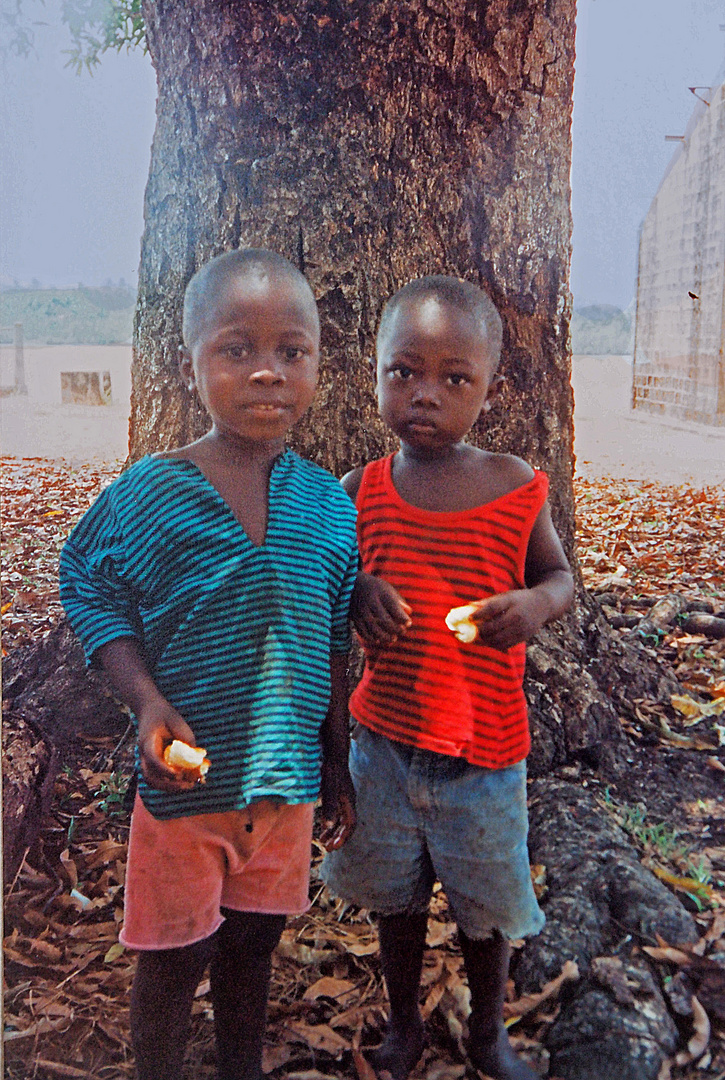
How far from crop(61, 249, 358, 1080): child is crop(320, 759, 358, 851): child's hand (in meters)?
0.06

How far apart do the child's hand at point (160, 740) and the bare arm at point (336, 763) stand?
0.25 m

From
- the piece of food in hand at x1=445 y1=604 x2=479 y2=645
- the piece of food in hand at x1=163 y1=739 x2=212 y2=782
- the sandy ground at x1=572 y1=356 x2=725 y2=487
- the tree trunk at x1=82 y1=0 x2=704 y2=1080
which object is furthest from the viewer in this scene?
the sandy ground at x1=572 y1=356 x2=725 y2=487

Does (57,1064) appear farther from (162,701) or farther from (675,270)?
(675,270)

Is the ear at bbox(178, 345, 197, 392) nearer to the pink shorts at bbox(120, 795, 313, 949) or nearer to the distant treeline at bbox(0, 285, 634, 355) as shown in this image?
the distant treeline at bbox(0, 285, 634, 355)

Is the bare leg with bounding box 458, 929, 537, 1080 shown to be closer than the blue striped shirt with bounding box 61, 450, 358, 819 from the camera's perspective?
No

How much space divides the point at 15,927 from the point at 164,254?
1241 millimetres

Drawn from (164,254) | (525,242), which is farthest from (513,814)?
(164,254)

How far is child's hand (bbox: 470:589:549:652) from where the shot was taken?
148 centimetres

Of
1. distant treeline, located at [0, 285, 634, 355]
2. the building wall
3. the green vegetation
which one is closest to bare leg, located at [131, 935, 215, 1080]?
distant treeline, located at [0, 285, 634, 355]

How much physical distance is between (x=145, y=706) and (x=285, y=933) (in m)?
0.59

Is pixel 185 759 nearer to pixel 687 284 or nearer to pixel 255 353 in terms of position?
pixel 255 353

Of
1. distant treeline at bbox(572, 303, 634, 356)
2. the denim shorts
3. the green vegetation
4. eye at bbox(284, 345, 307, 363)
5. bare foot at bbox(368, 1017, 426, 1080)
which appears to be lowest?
bare foot at bbox(368, 1017, 426, 1080)

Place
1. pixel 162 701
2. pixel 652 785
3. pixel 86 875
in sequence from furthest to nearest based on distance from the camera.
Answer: pixel 652 785 < pixel 86 875 < pixel 162 701

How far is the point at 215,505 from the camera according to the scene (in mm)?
1423
